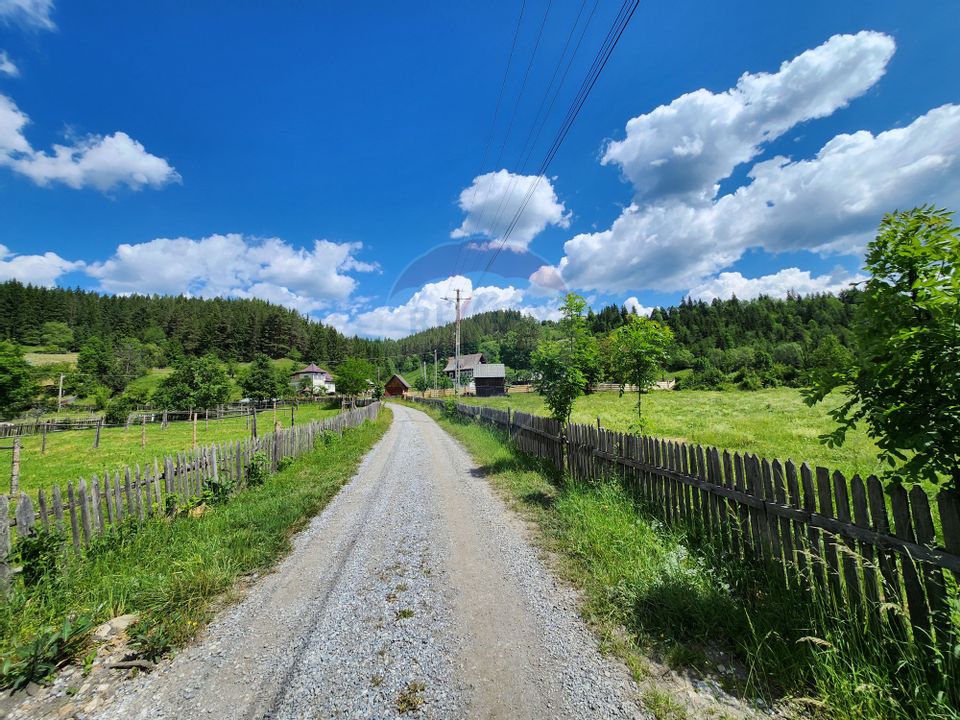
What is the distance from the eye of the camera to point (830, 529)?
10.5 feet

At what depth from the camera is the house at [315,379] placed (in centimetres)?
8255

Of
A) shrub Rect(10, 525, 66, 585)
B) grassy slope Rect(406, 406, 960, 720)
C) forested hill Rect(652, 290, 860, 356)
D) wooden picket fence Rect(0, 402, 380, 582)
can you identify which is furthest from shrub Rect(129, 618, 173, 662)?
forested hill Rect(652, 290, 860, 356)

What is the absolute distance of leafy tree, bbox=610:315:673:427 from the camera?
9383 millimetres

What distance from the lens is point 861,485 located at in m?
2.95

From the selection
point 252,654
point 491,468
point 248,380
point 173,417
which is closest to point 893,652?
point 252,654

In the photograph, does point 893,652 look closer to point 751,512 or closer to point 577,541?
point 751,512

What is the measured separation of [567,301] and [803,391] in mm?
6066

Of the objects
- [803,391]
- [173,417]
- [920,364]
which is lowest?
[173,417]

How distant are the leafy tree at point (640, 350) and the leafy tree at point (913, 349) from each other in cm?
659

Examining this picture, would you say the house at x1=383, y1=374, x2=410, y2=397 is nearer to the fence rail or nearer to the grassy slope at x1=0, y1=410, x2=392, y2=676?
the fence rail

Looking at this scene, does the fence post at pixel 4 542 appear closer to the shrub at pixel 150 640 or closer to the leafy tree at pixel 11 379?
the shrub at pixel 150 640

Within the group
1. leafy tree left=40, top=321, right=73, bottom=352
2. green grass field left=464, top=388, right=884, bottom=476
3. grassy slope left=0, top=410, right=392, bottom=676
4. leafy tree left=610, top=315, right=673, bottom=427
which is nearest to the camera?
grassy slope left=0, top=410, right=392, bottom=676

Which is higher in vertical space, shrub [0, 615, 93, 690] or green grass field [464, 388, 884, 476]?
shrub [0, 615, 93, 690]

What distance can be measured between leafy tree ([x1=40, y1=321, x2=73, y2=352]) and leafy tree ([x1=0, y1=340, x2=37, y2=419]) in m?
59.0
